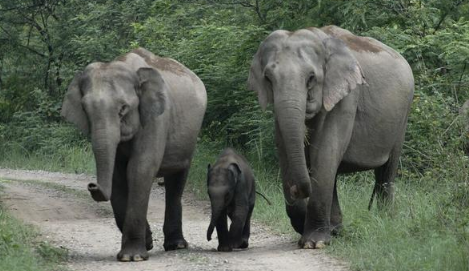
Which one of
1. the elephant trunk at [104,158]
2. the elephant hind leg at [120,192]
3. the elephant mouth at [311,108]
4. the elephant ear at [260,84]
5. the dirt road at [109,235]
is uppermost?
the elephant ear at [260,84]

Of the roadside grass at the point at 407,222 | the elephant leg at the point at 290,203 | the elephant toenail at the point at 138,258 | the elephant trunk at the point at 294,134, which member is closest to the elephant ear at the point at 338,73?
the elephant trunk at the point at 294,134

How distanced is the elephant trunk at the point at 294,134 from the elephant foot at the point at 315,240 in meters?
0.72

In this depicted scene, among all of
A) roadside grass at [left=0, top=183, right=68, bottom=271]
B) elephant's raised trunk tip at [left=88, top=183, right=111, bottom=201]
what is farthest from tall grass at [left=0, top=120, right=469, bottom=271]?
roadside grass at [left=0, top=183, right=68, bottom=271]

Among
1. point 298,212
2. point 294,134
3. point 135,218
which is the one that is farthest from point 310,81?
point 135,218

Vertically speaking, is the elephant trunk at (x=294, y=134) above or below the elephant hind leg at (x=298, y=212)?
above

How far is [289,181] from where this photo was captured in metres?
11.7

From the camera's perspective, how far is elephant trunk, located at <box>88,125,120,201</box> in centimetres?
1076

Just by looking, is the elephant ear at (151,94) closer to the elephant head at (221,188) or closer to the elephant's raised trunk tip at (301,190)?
the elephant head at (221,188)

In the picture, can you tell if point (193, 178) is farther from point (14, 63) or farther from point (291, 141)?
point (14, 63)

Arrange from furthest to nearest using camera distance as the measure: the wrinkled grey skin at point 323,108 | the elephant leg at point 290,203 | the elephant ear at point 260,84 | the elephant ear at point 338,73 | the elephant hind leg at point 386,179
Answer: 1. the elephant hind leg at point 386,179
2. the elephant leg at point 290,203
3. the elephant ear at point 338,73
4. the elephant ear at point 260,84
5. the wrinkled grey skin at point 323,108

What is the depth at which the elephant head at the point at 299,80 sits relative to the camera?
10.9 m

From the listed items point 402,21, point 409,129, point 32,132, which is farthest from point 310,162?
point 32,132

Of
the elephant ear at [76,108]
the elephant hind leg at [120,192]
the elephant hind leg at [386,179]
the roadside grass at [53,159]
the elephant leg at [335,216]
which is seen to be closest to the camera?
the elephant ear at [76,108]

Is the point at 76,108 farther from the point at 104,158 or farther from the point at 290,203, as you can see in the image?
the point at 290,203
